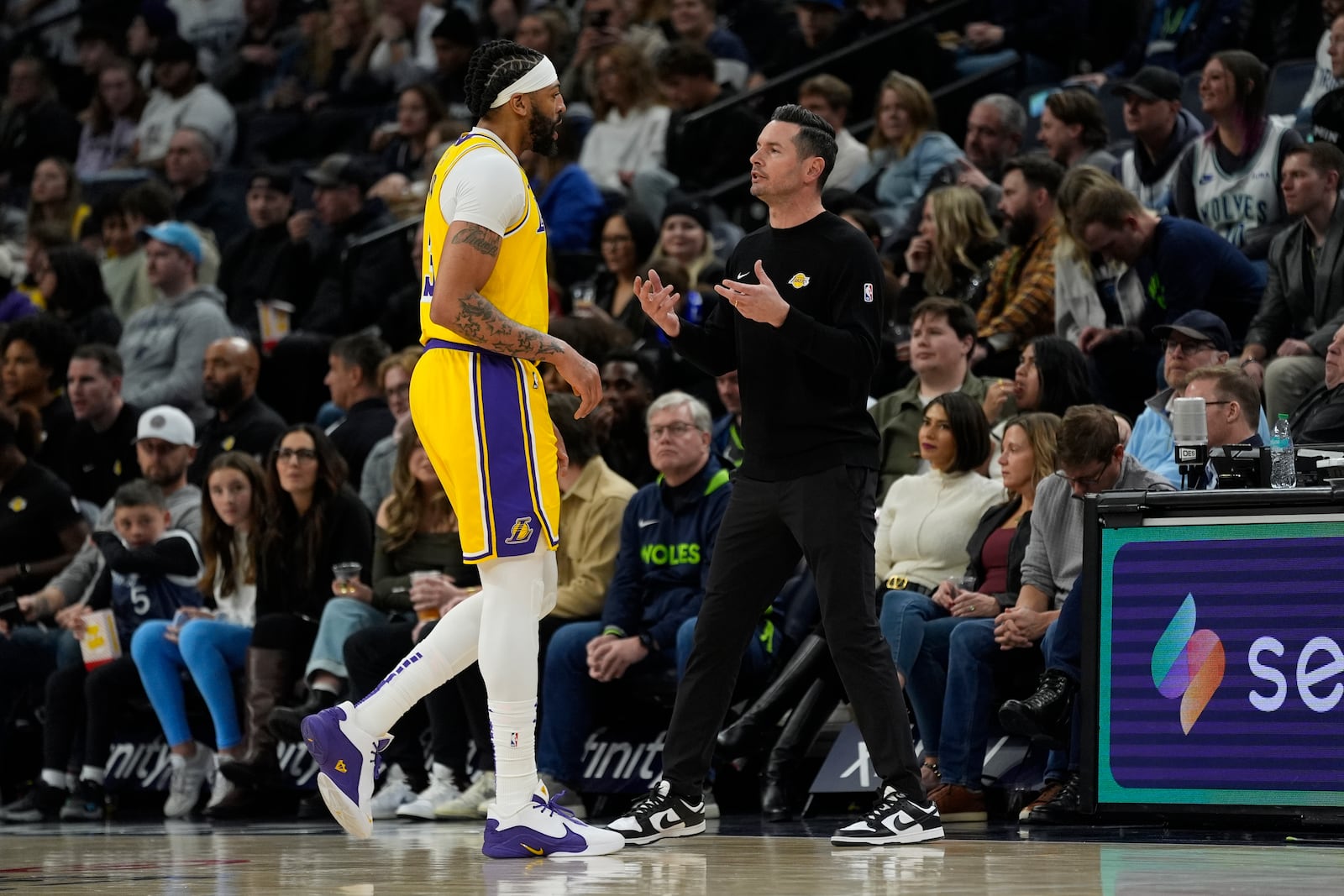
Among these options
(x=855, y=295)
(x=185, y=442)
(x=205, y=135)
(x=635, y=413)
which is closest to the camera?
(x=855, y=295)

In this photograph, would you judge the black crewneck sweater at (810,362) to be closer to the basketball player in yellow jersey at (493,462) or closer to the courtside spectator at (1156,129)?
the basketball player in yellow jersey at (493,462)

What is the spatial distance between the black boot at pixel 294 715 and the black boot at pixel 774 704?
6.42ft

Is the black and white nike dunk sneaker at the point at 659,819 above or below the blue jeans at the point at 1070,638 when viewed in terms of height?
below

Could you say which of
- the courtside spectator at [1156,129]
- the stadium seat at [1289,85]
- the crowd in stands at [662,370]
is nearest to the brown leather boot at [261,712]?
the crowd in stands at [662,370]

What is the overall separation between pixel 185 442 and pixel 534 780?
18.1 ft

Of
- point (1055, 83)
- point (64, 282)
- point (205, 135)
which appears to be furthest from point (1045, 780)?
point (205, 135)

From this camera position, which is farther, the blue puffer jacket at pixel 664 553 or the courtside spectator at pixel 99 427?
the courtside spectator at pixel 99 427

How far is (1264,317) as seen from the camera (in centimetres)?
883

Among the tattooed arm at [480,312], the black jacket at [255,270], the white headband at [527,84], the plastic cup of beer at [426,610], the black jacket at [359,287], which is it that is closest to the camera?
the tattooed arm at [480,312]

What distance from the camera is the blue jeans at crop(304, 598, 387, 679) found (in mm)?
8945

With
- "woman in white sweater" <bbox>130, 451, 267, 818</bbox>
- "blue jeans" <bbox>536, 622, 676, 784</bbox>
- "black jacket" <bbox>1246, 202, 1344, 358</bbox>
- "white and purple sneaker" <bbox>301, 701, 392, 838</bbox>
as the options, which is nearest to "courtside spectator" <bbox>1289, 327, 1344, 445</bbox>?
"black jacket" <bbox>1246, 202, 1344, 358</bbox>

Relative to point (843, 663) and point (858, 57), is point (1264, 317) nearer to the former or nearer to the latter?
point (843, 663)

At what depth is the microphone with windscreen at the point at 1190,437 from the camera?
6.40 m

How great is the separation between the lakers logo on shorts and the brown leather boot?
3.85 metres
